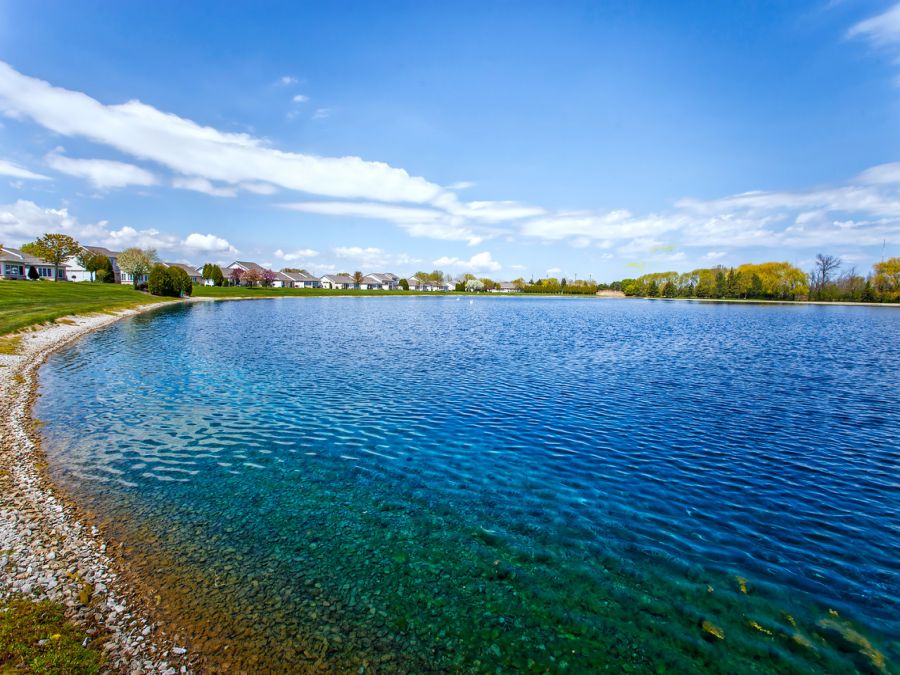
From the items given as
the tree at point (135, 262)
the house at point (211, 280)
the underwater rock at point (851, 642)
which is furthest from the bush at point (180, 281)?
the underwater rock at point (851, 642)

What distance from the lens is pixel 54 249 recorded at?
105312mm

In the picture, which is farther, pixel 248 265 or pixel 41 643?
pixel 248 265

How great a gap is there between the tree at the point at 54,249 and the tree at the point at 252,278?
62.0 meters

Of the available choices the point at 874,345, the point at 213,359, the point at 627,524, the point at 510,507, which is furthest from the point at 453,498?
the point at 874,345

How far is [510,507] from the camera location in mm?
11258

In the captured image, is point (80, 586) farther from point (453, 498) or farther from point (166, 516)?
point (453, 498)

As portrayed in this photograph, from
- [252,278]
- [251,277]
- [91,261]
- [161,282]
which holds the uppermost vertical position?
[91,261]

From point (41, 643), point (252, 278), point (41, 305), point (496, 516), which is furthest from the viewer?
point (252, 278)

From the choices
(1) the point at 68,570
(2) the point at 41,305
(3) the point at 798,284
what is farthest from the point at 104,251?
(3) the point at 798,284

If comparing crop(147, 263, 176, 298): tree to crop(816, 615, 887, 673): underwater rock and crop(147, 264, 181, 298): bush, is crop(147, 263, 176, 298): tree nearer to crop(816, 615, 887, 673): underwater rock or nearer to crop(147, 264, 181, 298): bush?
crop(147, 264, 181, 298): bush

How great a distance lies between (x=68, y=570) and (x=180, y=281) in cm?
10561

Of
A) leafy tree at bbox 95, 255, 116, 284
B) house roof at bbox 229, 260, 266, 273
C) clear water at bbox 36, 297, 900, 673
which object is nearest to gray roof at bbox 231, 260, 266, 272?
house roof at bbox 229, 260, 266, 273

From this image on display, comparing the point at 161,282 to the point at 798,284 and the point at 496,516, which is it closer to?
the point at 496,516

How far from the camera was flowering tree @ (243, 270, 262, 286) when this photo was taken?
170 m
